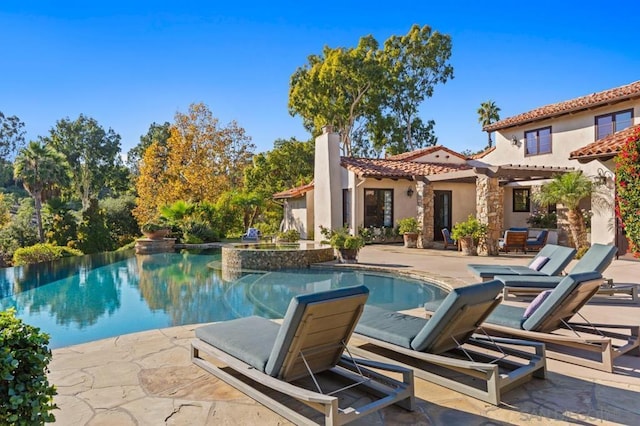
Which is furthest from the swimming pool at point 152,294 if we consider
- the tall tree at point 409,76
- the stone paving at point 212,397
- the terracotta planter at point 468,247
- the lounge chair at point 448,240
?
the tall tree at point 409,76

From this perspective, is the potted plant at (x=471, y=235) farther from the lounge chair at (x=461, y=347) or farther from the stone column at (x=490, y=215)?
the lounge chair at (x=461, y=347)

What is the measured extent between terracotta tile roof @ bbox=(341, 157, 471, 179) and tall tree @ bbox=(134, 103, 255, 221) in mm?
11569

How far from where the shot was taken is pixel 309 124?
120 feet

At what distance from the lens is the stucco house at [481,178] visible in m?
16.2

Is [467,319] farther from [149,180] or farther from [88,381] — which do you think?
[149,180]

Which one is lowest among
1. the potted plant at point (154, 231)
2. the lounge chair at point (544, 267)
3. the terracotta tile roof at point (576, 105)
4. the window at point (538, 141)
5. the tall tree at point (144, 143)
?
the lounge chair at point (544, 267)

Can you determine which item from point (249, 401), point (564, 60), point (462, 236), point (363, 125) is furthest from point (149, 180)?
point (249, 401)

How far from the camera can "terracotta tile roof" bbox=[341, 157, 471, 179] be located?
20703mm

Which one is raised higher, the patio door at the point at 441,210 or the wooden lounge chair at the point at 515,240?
the patio door at the point at 441,210

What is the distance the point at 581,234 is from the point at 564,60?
913cm

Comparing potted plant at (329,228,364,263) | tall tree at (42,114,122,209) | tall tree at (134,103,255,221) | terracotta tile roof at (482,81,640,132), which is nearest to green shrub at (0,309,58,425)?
potted plant at (329,228,364,263)

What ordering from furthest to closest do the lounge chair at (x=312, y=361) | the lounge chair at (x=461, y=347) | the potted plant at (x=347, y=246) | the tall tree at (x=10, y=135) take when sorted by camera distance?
the tall tree at (x=10, y=135), the potted plant at (x=347, y=246), the lounge chair at (x=461, y=347), the lounge chair at (x=312, y=361)

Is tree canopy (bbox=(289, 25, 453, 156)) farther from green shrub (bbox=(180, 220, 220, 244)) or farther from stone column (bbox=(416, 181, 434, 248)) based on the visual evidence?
stone column (bbox=(416, 181, 434, 248))

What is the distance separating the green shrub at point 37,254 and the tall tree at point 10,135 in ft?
121
